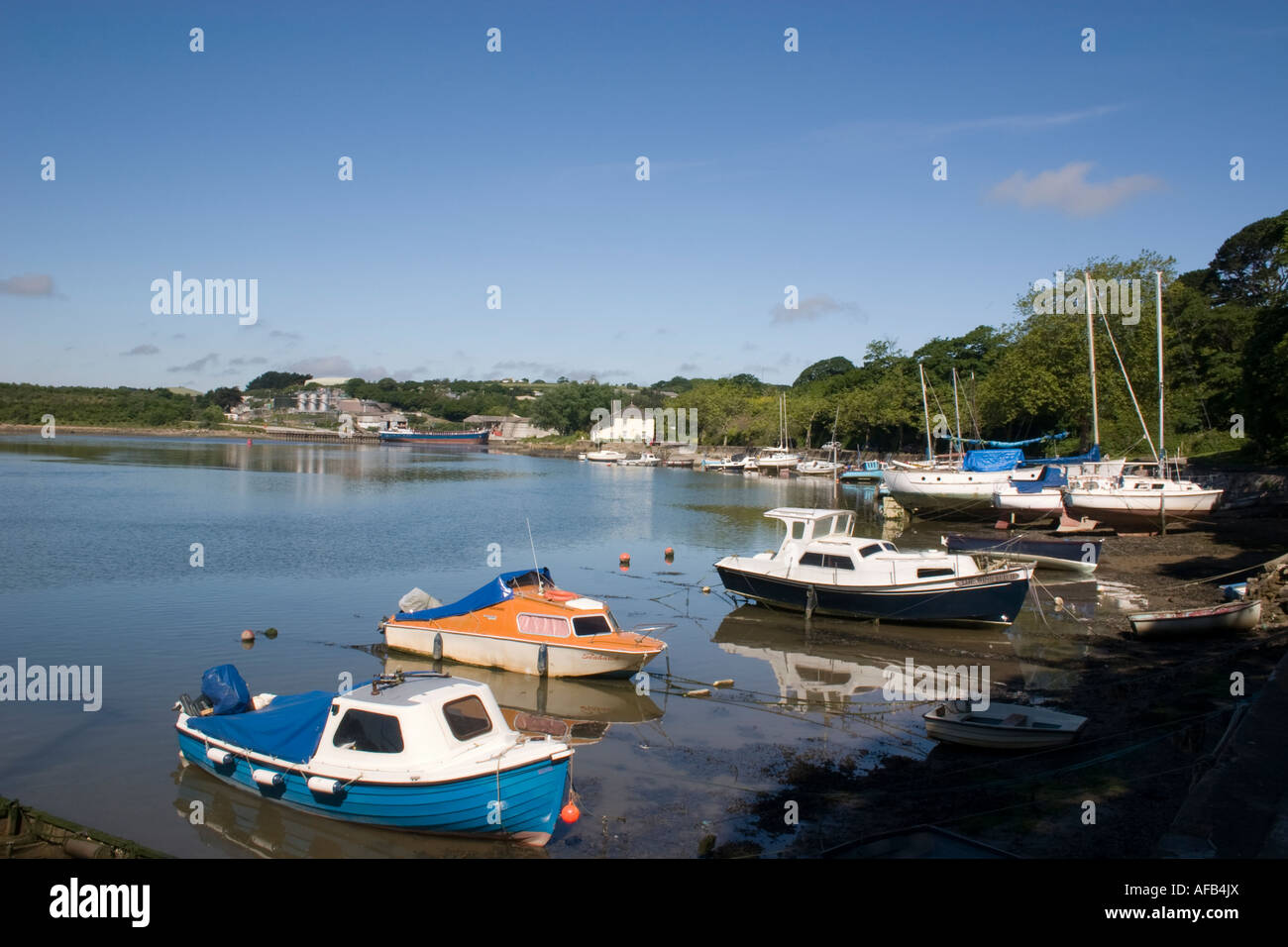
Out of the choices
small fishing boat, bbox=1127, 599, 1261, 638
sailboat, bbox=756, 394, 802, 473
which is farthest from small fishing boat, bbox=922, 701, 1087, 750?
sailboat, bbox=756, 394, 802, 473

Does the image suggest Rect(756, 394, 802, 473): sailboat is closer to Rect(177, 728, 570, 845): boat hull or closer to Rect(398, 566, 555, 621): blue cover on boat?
Rect(398, 566, 555, 621): blue cover on boat

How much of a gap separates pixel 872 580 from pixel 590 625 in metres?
9.24

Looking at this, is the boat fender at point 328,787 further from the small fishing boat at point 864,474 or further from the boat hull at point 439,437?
the boat hull at point 439,437

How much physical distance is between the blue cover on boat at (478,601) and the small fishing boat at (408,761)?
7.52 meters

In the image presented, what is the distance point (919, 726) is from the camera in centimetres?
1662

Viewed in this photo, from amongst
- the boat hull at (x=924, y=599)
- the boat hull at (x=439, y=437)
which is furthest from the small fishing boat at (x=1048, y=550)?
the boat hull at (x=439, y=437)

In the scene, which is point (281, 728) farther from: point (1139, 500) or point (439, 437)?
point (439, 437)

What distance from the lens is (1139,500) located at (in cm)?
4047

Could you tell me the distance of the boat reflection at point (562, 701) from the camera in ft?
56.9
